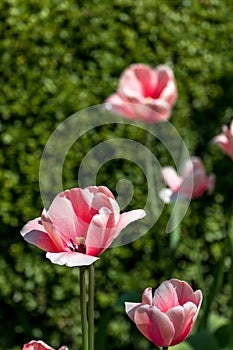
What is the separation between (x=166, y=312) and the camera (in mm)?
1166

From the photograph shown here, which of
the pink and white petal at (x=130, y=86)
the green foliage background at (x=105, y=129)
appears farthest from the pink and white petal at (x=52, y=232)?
the green foliage background at (x=105, y=129)

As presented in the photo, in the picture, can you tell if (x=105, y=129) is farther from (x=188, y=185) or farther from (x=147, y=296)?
(x=147, y=296)

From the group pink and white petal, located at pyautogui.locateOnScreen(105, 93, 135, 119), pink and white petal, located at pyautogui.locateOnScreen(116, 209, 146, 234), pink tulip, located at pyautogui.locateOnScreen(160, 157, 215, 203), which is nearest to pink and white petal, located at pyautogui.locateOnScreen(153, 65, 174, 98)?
pink and white petal, located at pyautogui.locateOnScreen(105, 93, 135, 119)

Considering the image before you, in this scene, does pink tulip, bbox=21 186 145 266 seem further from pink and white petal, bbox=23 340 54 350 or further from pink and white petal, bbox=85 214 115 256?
pink and white petal, bbox=23 340 54 350

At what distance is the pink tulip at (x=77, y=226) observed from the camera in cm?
116

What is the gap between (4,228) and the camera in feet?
9.39

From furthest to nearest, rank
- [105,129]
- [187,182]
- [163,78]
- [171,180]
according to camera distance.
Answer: [105,129] → [163,78] → [171,180] → [187,182]

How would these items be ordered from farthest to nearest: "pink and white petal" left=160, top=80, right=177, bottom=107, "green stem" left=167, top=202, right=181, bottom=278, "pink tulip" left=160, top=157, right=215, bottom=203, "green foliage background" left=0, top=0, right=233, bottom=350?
1. "green foliage background" left=0, top=0, right=233, bottom=350
2. "pink and white petal" left=160, top=80, right=177, bottom=107
3. "green stem" left=167, top=202, right=181, bottom=278
4. "pink tulip" left=160, top=157, right=215, bottom=203

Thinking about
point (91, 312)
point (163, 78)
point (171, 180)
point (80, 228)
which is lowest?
point (171, 180)

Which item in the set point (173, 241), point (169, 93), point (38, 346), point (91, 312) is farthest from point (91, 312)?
point (169, 93)

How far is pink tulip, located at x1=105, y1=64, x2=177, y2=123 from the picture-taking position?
8.13ft

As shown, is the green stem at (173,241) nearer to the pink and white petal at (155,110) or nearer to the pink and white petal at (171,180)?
the pink and white petal at (171,180)

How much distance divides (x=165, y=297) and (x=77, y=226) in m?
0.16

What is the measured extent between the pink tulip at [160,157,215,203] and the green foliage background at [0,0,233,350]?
0.45 metres
